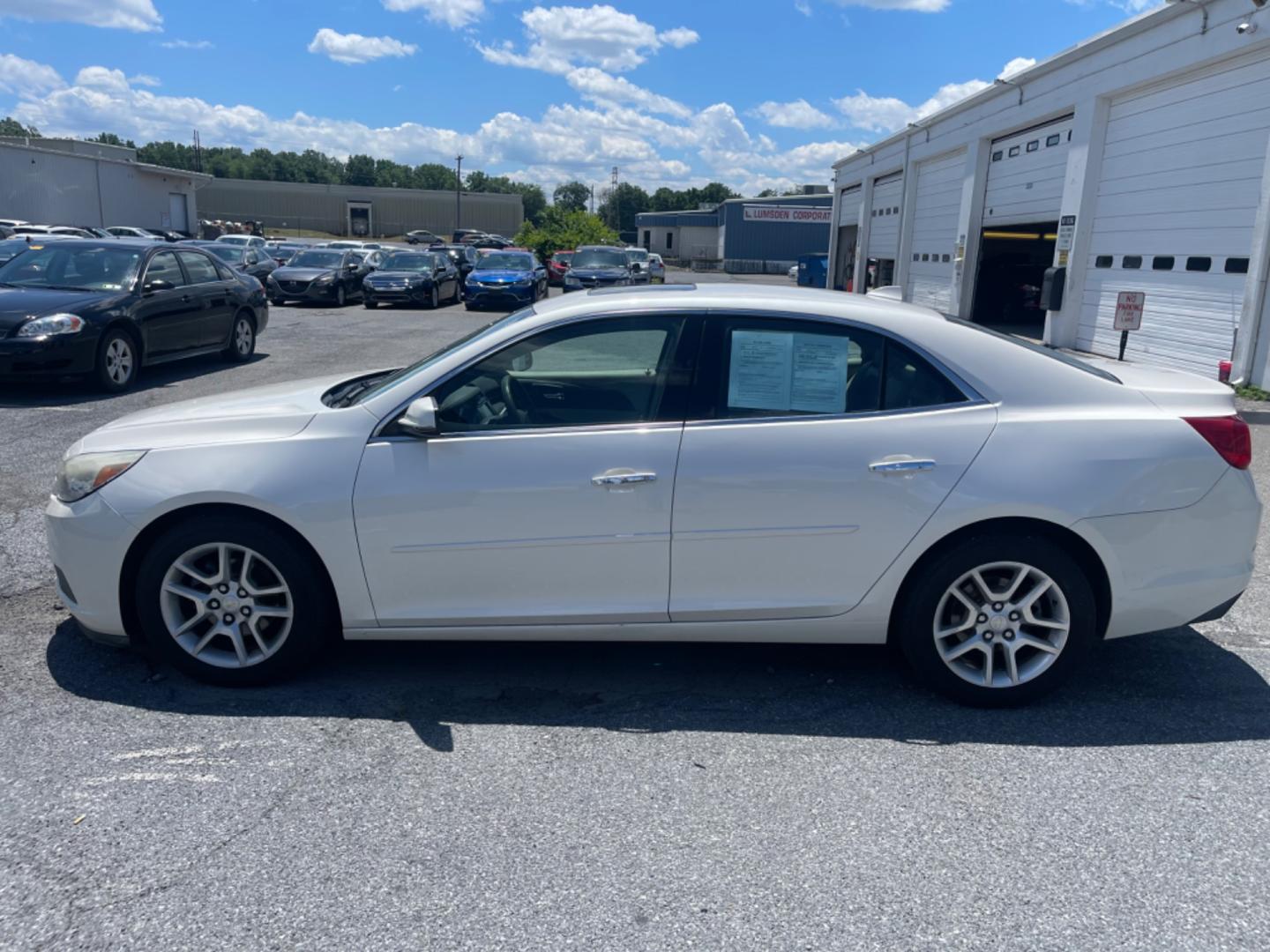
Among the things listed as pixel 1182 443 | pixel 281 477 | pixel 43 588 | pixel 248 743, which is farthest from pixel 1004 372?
pixel 43 588

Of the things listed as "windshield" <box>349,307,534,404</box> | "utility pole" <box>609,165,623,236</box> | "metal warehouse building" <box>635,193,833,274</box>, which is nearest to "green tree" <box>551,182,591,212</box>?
"utility pole" <box>609,165,623,236</box>

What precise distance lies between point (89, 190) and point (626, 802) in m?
53.9

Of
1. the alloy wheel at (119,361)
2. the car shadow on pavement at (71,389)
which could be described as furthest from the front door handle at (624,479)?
the alloy wheel at (119,361)

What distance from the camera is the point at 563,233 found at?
51000 mm

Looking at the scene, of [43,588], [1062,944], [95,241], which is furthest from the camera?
[95,241]

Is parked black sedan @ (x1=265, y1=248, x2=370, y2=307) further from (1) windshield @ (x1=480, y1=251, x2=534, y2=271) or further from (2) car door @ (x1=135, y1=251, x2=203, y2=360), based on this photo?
(2) car door @ (x1=135, y1=251, x2=203, y2=360)

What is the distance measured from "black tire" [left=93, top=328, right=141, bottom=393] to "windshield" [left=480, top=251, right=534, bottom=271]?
50.1 feet

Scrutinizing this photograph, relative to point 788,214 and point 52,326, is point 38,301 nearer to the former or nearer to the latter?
point 52,326

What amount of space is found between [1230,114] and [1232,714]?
1149cm

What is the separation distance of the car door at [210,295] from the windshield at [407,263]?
12.7m

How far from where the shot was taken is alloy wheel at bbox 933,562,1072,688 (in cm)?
377

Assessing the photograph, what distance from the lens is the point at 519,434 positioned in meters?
3.80

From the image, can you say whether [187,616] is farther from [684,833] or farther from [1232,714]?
[1232,714]

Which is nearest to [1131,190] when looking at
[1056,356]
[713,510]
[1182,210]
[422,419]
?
[1182,210]
